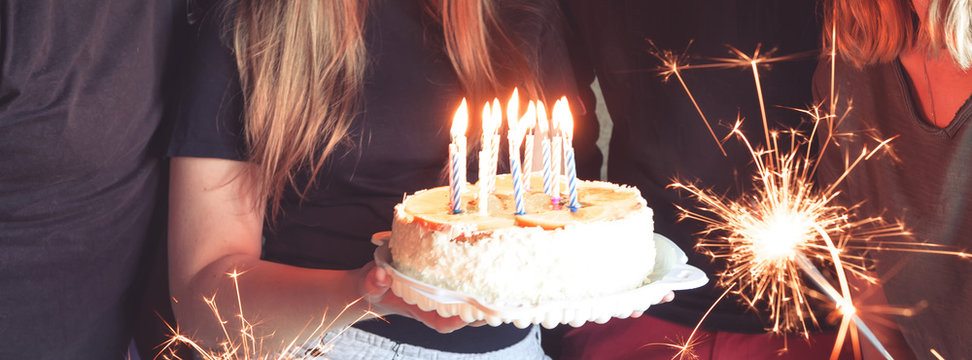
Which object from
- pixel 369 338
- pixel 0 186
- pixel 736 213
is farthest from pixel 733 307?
pixel 0 186

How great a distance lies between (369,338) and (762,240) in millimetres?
884

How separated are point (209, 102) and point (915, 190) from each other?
146 cm

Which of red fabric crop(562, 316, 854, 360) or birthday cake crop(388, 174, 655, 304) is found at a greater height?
birthday cake crop(388, 174, 655, 304)

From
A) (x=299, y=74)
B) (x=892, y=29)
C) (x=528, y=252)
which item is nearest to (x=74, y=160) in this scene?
(x=299, y=74)

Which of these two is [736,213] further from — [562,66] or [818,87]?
[562,66]

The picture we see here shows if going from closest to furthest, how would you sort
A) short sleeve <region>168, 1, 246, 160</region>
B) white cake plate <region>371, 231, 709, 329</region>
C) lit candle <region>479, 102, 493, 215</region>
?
white cake plate <region>371, 231, 709, 329</region> < lit candle <region>479, 102, 493, 215</region> < short sleeve <region>168, 1, 246, 160</region>

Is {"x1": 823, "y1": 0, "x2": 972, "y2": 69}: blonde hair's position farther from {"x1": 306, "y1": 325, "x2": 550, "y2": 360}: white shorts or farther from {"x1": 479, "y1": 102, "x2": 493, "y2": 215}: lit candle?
{"x1": 306, "y1": 325, "x2": 550, "y2": 360}: white shorts

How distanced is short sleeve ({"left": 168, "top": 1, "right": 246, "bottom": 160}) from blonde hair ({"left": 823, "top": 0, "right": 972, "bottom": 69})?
131 cm

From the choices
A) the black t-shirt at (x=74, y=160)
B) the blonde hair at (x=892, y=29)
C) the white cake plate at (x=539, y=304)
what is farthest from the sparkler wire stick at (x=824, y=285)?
the black t-shirt at (x=74, y=160)

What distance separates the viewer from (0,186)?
1388 mm

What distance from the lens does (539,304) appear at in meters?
1.08

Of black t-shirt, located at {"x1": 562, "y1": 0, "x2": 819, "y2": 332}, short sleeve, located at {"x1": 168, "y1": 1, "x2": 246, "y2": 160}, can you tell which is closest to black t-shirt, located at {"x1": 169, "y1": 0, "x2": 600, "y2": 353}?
short sleeve, located at {"x1": 168, "y1": 1, "x2": 246, "y2": 160}

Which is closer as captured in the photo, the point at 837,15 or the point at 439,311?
the point at 439,311

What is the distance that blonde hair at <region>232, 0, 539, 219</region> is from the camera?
5.07 feet
